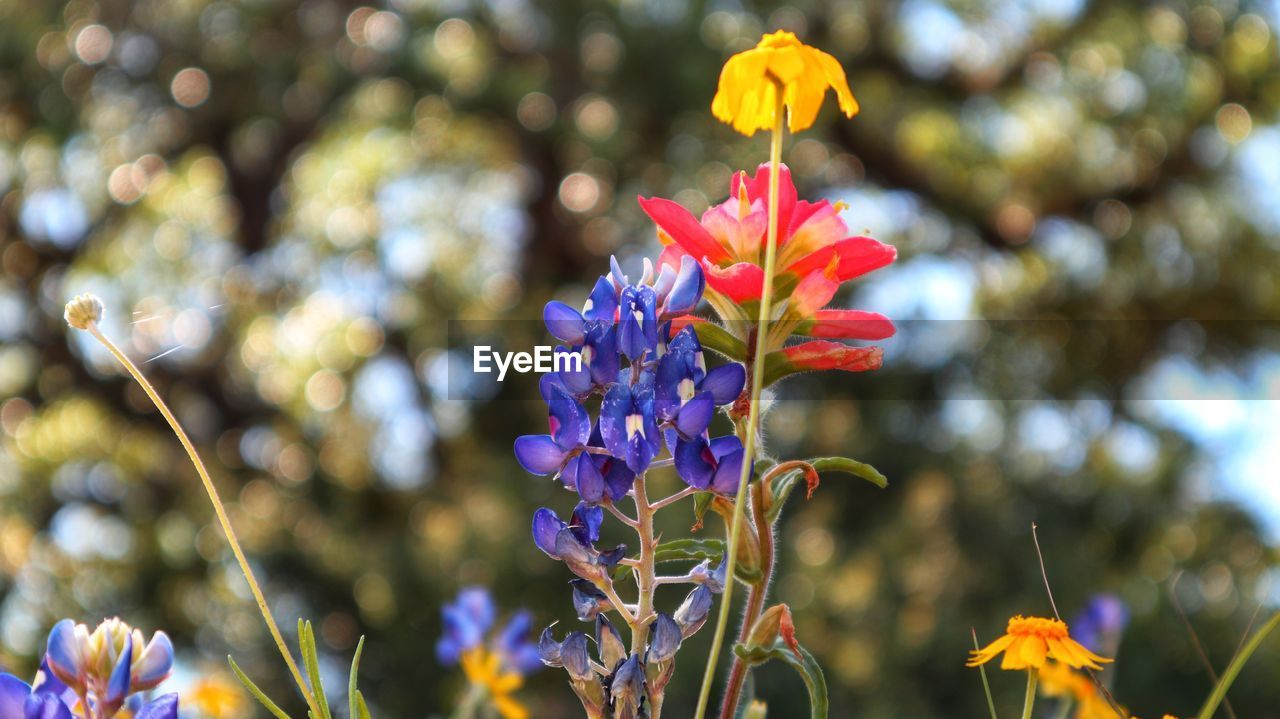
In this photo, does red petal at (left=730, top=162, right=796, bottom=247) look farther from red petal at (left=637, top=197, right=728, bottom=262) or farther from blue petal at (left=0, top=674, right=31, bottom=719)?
blue petal at (left=0, top=674, right=31, bottom=719)

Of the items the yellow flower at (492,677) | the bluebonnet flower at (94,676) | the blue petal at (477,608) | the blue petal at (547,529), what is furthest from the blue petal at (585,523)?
the blue petal at (477,608)

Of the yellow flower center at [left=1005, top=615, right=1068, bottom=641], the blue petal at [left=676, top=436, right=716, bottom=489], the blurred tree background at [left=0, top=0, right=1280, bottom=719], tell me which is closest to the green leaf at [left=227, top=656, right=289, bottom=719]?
the blue petal at [left=676, top=436, right=716, bottom=489]

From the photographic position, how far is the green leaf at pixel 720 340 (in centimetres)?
34

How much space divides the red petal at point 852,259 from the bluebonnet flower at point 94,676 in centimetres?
20

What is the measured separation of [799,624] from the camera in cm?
247

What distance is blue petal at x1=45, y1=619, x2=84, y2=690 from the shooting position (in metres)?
0.31

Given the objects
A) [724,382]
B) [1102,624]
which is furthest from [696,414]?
[1102,624]

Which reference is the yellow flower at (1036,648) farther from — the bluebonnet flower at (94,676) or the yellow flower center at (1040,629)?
the bluebonnet flower at (94,676)

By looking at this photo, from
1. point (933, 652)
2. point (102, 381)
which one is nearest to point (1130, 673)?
point (933, 652)

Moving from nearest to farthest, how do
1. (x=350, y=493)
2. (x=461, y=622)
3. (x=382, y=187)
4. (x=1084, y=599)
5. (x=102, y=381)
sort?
(x=461, y=622), (x=1084, y=599), (x=350, y=493), (x=102, y=381), (x=382, y=187)

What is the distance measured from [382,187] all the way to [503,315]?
2.70 ft

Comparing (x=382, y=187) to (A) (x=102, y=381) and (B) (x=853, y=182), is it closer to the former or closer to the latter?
(A) (x=102, y=381)

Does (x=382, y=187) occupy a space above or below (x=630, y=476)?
below

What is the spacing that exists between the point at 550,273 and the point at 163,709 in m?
3.01
